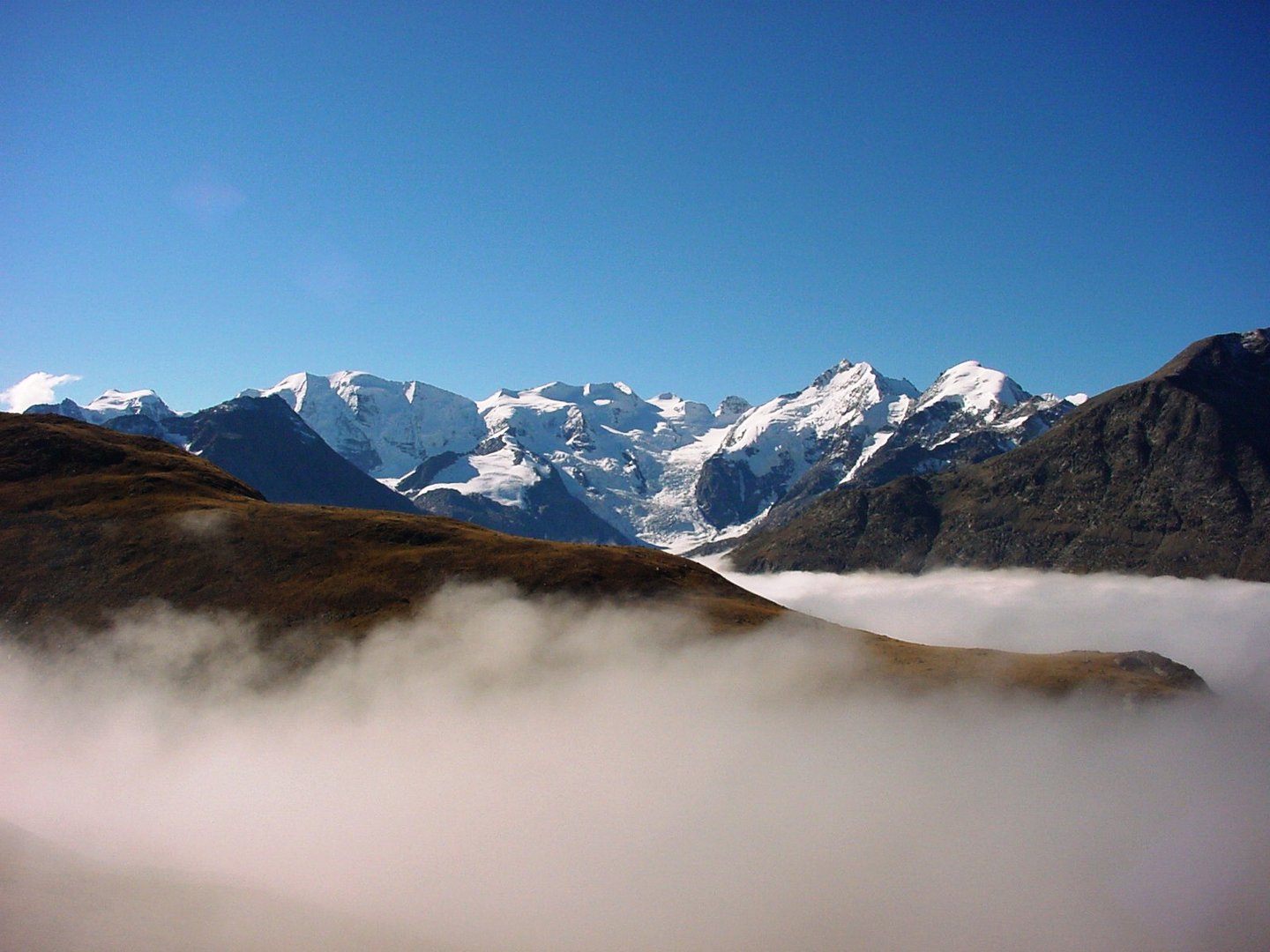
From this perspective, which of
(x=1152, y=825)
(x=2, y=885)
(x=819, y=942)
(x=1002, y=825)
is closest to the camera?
(x=2, y=885)

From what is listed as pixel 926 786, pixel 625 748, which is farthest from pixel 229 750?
pixel 926 786

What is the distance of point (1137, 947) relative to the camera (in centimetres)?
14875

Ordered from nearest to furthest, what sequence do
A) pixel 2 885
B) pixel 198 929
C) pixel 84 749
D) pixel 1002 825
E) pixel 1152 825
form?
1. pixel 2 885
2. pixel 198 929
3. pixel 84 749
4. pixel 1002 825
5. pixel 1152 825

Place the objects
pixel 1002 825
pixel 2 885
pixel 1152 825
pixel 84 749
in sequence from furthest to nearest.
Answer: pixel 1152 825 → pixel 1002 825 → pixel 84 749 → pixel 2 885

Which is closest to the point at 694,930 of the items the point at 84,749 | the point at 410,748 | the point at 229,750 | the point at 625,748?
the point at 625,748

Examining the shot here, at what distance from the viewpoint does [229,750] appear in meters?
151

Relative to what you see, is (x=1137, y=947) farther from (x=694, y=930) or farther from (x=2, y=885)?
(x=2, y=885)

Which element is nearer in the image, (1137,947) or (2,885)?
(2,885)

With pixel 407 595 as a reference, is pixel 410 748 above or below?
below

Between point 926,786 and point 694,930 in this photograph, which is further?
point 926,786

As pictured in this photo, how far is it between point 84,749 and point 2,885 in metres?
52.3

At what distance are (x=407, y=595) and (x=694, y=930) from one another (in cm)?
8269

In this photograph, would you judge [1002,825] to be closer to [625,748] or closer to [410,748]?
[625,748]

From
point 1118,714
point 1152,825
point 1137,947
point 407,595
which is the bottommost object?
point 1137,947
